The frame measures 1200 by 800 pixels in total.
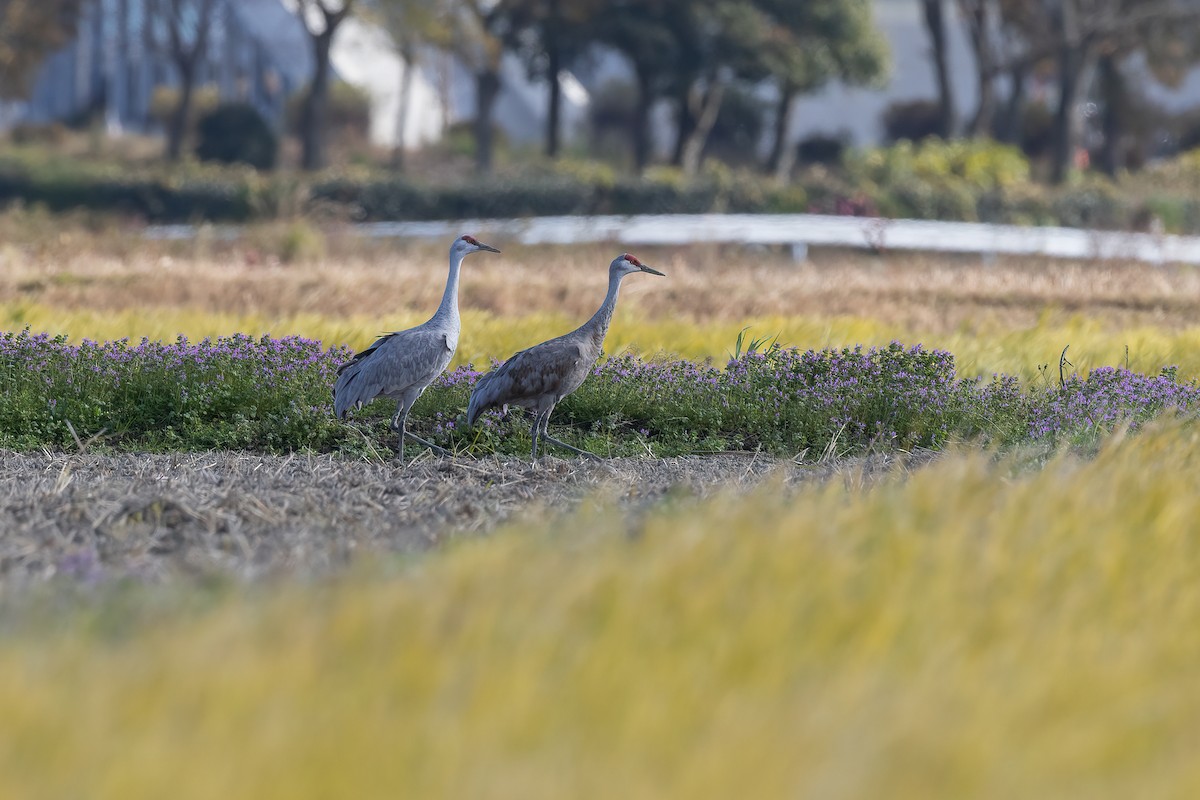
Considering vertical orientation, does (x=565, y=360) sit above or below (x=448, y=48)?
below

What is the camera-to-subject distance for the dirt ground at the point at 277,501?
5.77m

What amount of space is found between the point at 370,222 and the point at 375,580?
25932 millimetres

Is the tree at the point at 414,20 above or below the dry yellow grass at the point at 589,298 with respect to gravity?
above

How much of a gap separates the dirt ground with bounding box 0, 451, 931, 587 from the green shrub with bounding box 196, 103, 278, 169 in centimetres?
3066

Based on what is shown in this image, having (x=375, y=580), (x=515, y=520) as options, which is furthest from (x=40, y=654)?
(x=515, y=520)

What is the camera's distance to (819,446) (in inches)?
367

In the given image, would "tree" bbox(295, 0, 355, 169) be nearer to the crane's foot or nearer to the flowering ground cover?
the flowering ground cover

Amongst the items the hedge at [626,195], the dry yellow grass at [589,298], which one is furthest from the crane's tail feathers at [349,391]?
the hedge at [626,195]

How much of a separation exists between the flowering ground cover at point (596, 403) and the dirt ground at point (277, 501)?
50 cm

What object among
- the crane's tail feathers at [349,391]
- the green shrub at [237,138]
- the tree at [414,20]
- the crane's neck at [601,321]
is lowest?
the crane's tail feathers at [349,391]

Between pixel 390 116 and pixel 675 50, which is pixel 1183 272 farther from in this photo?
pixel 390 116

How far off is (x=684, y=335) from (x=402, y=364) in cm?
388

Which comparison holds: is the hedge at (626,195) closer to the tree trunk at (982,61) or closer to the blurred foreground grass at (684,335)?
the tree trunk at (982,61)

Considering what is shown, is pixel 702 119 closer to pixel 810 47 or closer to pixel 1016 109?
pixel 810 47
